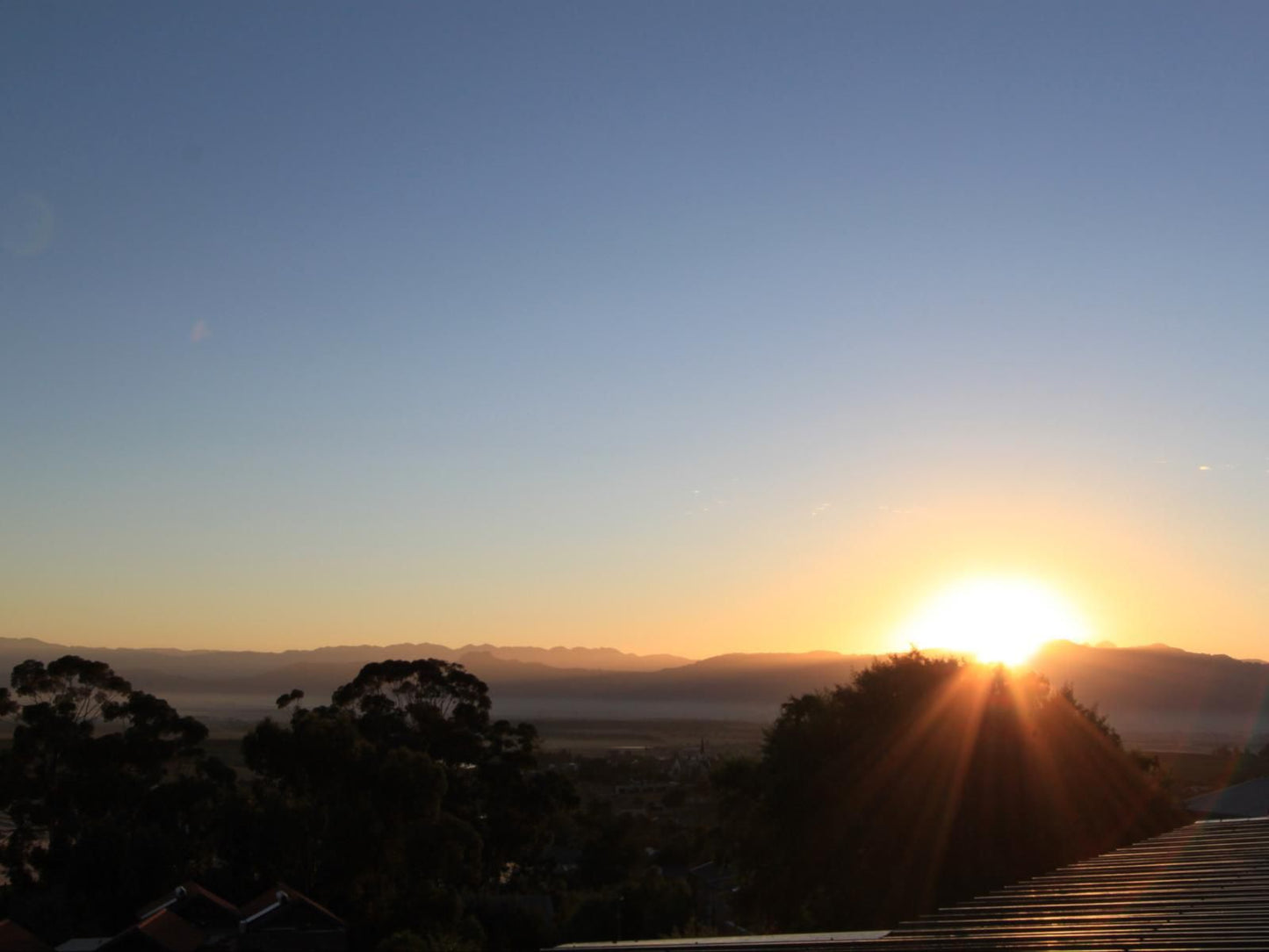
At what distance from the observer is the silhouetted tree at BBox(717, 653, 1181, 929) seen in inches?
1014

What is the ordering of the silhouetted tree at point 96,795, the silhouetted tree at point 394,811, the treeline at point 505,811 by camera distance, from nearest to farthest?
the treeline at point 505,811 → the silhouetted tree at point 96,795 → the silhouetted tree at point 394,811

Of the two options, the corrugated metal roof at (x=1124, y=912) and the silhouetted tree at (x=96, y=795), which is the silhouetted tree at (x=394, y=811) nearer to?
the silhouetted tree at (x=96, y=795)

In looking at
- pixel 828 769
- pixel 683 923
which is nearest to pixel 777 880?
pixel 828 769

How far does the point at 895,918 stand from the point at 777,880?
444 cm

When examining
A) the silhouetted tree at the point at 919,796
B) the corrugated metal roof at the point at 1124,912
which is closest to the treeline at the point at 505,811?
the silhouetted tree at the point at 919,796

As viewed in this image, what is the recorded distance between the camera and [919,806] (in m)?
26.5

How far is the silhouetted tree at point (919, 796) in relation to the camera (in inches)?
1014

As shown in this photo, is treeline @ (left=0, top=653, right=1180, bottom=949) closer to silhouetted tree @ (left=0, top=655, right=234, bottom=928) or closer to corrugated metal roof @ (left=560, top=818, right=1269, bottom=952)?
silhouetted tree @ (left=0, top=655, right=234, bottom=928)

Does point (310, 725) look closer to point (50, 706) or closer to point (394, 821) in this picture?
point (394, 821)

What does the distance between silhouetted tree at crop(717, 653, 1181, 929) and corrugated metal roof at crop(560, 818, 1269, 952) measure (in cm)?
1450

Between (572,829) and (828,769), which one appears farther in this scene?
(572,829)

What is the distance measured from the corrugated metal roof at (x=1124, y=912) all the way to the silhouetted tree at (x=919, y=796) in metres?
14.5

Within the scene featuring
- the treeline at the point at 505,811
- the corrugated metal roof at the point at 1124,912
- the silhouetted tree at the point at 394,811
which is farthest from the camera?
the silhouetted tree at the point at 394,811

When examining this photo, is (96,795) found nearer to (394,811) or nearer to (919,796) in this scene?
(394,811)
